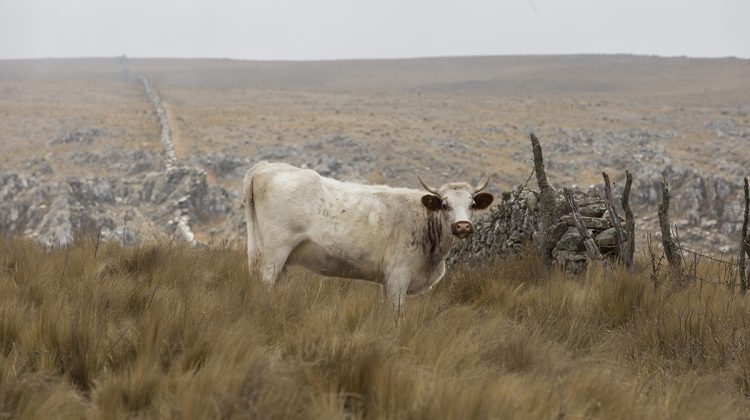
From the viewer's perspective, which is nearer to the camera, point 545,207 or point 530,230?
point 545,207

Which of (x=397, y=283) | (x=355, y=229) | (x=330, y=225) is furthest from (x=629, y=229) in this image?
(x=330, y=225)

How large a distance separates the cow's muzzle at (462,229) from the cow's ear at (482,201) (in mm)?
586

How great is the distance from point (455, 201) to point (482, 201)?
37 centimetres

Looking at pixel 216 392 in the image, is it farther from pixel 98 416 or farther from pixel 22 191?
pixel 22 191

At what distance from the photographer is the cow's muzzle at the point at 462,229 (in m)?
5.23

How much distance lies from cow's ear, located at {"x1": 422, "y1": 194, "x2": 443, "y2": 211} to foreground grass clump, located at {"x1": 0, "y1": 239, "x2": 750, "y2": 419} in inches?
34.5

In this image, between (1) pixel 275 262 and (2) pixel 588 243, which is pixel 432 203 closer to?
(1) pixel 275 262

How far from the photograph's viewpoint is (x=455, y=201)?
18.4ft

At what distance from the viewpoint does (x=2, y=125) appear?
3491cm

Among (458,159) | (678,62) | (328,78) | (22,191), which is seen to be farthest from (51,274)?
(678,62)

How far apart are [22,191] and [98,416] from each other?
21030 millimetres

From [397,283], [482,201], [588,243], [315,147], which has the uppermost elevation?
[482,201]

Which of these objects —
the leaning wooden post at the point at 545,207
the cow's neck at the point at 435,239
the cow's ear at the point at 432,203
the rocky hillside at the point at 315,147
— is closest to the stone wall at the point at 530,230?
the leaning wooden post at the point at 545,207

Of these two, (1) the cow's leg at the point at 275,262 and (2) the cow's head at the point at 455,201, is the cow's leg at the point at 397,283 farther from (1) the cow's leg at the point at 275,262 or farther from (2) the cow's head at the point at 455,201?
(1) the cow's leg at the point at 275,262
